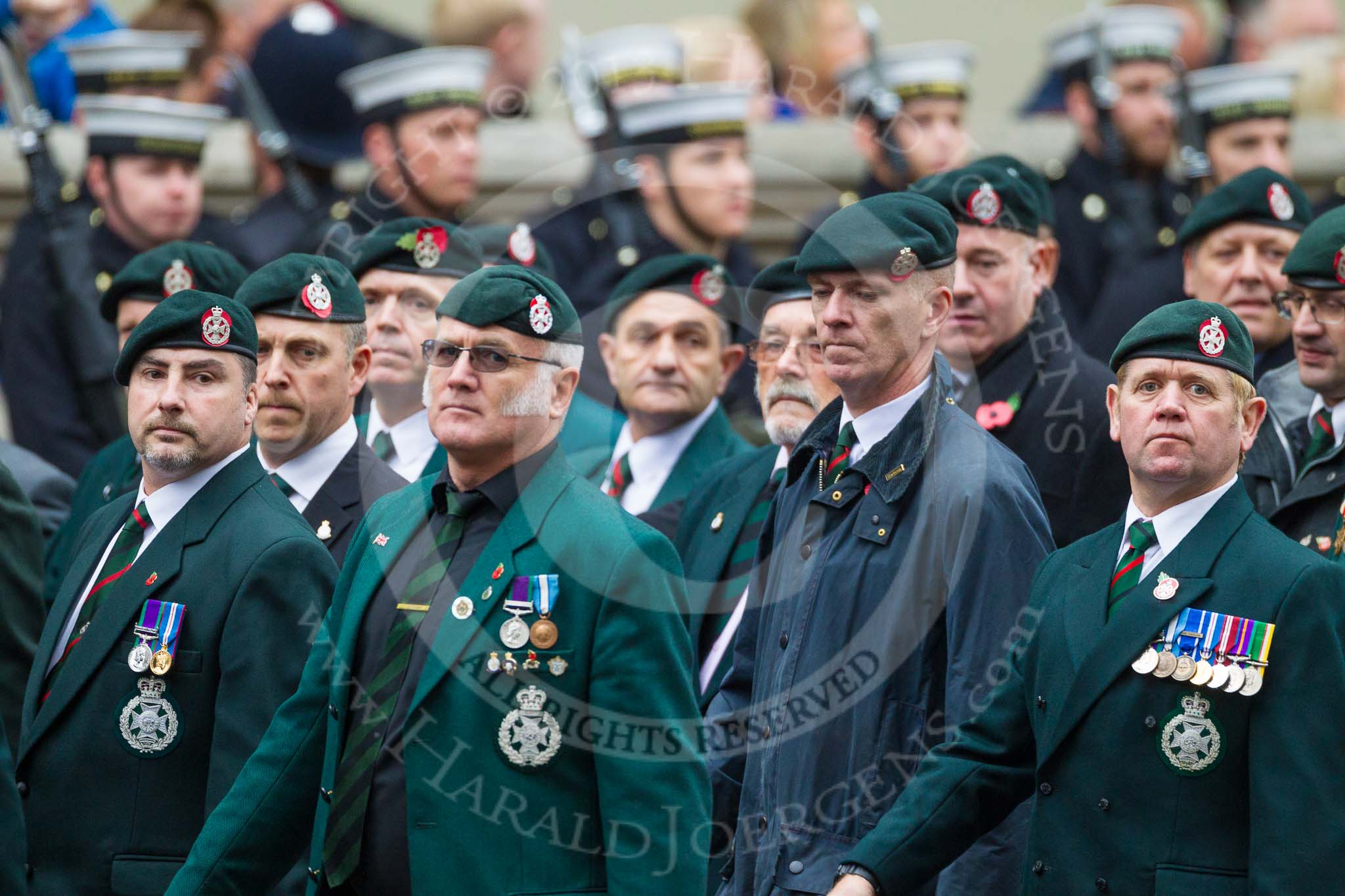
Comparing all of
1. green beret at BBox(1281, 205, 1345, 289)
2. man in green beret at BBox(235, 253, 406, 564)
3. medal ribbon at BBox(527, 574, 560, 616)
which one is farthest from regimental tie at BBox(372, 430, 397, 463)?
green beret at BBox(1281, 205, 1345, 289)

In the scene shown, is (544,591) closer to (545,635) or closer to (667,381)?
(545,635)

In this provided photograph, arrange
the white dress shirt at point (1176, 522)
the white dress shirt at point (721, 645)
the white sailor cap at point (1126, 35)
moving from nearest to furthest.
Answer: the white dress shirt at point (1176, 522) < the white dress shirt at point (721, 645) < the white sailor cap at point (1126, 35)

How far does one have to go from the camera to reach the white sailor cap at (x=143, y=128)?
950 centimetres

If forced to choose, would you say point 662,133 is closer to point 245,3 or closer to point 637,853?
point 245,3

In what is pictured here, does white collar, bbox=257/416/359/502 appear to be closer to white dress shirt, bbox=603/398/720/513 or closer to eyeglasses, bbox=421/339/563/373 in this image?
white dress shirt, bbox=603/398/720/513

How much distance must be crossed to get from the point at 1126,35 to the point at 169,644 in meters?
6.76

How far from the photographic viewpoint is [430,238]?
8.07 m

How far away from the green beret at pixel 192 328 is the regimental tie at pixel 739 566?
5.59 feet

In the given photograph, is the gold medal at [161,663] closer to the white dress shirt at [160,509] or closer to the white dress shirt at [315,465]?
the white dress shirt at [160,509]

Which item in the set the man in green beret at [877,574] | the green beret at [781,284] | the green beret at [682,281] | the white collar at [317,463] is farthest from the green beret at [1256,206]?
the white collar at [317,463]

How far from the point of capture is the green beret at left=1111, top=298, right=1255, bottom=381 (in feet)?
17.8

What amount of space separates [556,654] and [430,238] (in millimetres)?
3087

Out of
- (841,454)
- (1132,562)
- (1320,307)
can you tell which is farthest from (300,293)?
(1320,307)

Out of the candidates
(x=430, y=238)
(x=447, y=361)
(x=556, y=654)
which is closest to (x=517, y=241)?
(x=430, y=238)
